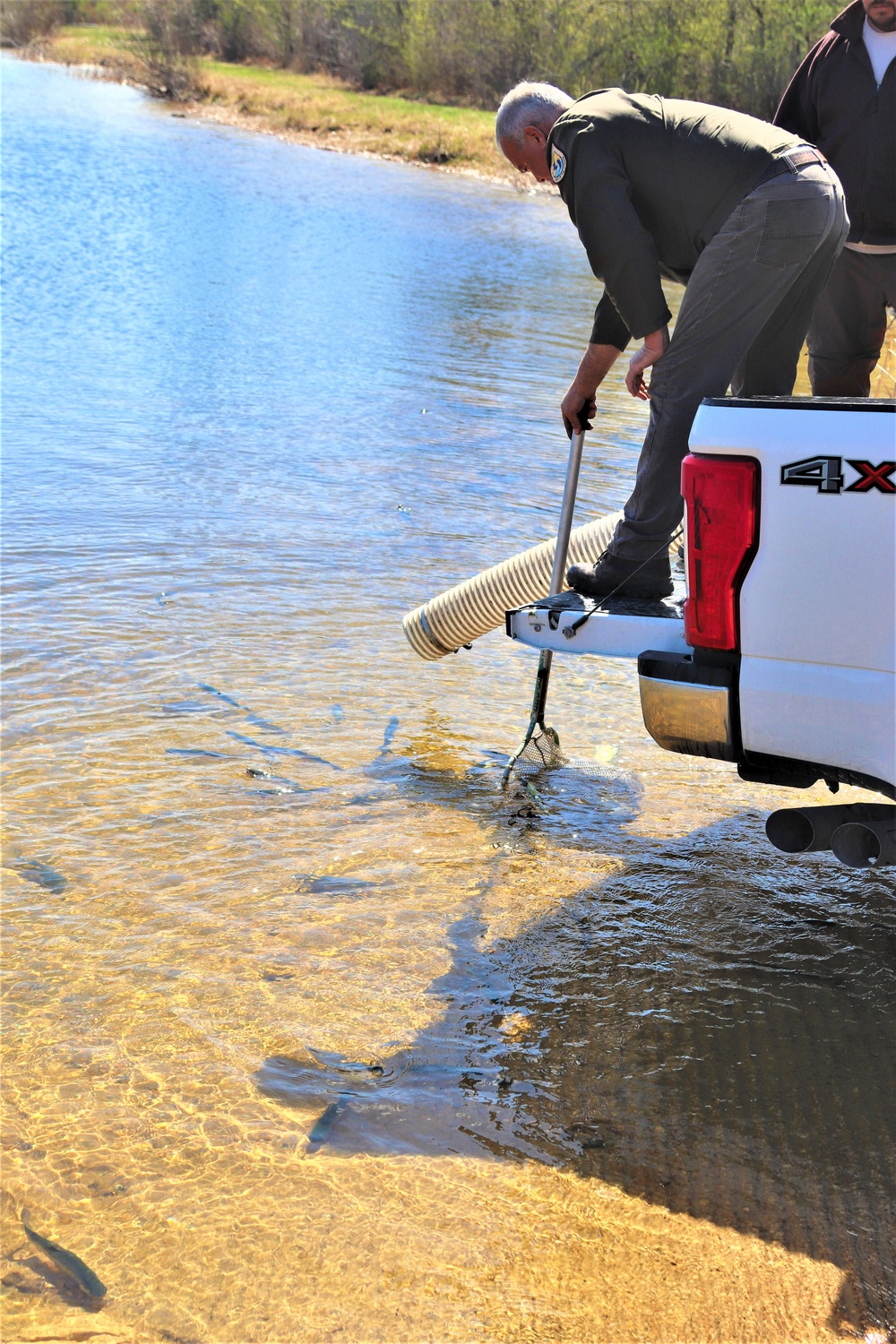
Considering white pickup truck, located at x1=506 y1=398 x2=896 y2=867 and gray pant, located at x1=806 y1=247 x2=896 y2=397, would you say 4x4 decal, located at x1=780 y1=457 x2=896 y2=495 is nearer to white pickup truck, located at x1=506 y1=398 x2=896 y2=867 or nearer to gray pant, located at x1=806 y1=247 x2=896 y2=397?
white pickup truck, located at x1=506 y1=398 x2=896 y2=867

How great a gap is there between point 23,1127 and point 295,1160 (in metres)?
0.61

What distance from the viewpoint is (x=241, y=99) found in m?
48.7

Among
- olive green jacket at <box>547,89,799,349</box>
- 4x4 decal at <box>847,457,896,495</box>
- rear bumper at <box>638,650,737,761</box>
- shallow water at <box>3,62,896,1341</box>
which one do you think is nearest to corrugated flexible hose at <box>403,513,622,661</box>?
shallow water at <box>3,62,896,1341</box>

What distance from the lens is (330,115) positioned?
44656 millimetres

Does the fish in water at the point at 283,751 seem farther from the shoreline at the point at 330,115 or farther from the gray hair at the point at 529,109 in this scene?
the shoreline at the point at 330,115

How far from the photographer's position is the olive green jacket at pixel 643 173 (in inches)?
144

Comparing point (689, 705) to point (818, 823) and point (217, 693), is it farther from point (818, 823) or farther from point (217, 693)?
point (217, 693)

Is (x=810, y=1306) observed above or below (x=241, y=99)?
below

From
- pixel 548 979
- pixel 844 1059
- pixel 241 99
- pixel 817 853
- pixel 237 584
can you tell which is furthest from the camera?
pixel 241 99

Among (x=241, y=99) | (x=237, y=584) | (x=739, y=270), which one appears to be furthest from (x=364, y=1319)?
(x=241, y=99)

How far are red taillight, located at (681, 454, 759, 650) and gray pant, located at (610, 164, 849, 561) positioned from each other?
933 millimetres

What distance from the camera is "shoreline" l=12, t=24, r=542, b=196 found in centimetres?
3916

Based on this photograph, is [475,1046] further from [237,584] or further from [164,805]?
[237,584]

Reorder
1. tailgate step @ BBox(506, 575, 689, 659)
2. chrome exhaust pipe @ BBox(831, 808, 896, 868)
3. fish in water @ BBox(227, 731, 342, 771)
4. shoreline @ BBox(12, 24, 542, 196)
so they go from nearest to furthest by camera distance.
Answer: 1. chrome exhaust pipe @ BBox(831, 808, 896, 868)
2. tailgate step @ BBox(506, 575, 689, 659)
3. fish in water @ BBox(227, 731, 342, 771)
4. shoreline @ BBox(12, 24, 542, 196)
